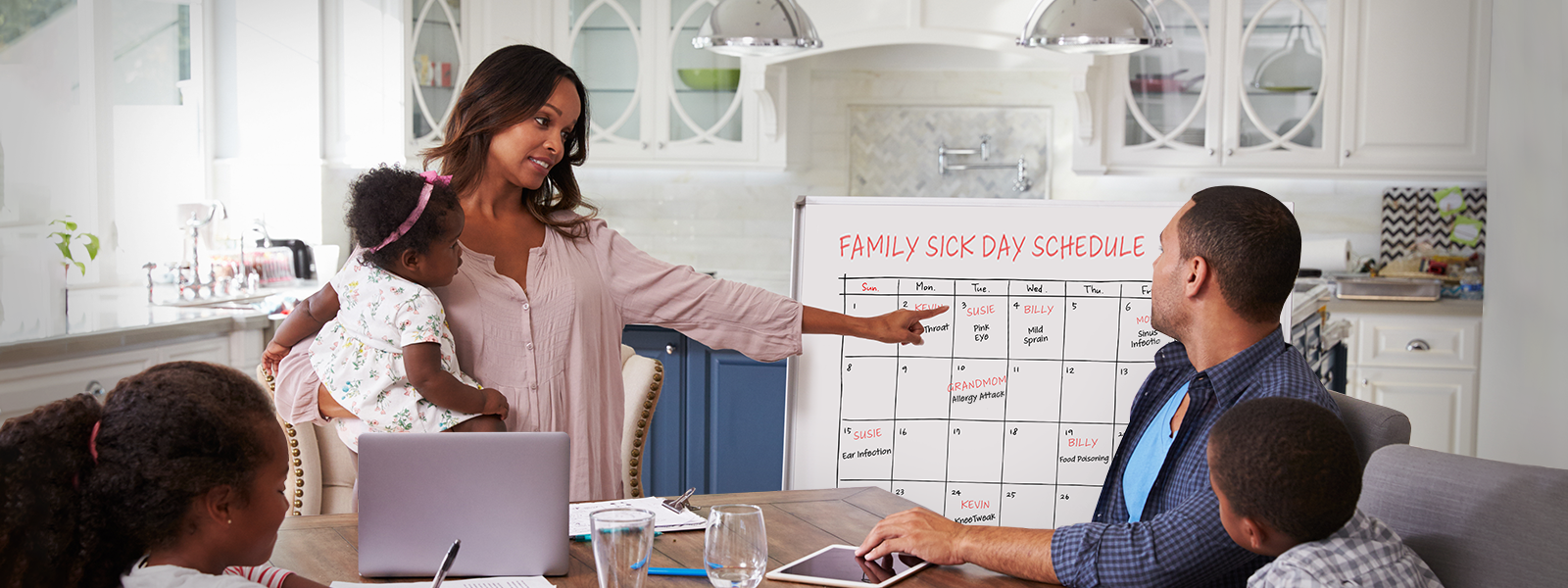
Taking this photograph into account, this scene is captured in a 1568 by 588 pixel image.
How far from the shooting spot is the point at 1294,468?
1.06 meters

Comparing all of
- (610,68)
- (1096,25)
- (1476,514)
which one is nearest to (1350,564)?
(1476,514)

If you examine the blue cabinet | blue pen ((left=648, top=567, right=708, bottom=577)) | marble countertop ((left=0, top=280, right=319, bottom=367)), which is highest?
marble countertop ((left=0, top=280, right=319, bottom=367))

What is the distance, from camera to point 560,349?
5.55 feet

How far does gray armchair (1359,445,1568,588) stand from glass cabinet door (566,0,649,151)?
3.33 metres

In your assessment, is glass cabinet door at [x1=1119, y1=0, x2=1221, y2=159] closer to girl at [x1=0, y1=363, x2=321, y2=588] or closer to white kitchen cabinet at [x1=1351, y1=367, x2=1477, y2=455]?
white kitchen cabinet at [x1=1351, y1=367, x2=1477, y2=455]

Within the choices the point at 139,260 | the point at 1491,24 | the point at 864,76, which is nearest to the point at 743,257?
the point at 864,76

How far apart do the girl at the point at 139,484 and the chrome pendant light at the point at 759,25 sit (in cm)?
231

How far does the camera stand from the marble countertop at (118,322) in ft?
8.75

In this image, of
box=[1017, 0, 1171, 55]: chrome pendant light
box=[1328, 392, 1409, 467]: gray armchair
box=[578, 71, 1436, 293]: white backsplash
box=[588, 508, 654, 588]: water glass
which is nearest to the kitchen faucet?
box=[578, 71, 1436, 293]: white backsplash

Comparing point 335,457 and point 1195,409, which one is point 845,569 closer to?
point 1195,409

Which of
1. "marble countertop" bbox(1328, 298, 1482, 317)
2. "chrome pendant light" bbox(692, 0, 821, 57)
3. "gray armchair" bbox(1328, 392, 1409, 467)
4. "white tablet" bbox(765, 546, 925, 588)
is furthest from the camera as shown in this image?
"marble countertop" bbox(1328, 298, 1482, 317)

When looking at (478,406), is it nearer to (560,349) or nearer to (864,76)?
(560,349)

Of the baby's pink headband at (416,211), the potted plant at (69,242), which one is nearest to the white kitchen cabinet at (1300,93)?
the baby's pink headband at (416,211)

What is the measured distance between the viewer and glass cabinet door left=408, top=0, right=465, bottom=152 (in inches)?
167
